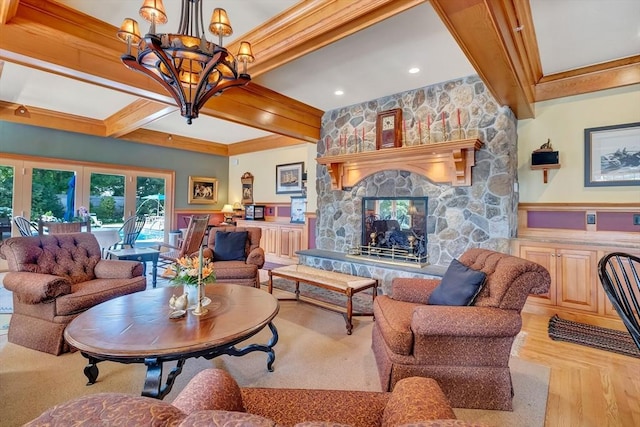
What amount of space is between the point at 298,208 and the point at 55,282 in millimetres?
4514

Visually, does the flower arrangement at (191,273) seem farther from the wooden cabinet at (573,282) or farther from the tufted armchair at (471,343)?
the wooden cabinet at (573,282)

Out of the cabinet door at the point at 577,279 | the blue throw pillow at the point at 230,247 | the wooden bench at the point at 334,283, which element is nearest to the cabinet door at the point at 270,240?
the blue throw pillow at the point at 230,247

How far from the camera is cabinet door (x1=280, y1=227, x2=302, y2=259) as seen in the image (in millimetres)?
6410

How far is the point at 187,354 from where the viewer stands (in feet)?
5.43

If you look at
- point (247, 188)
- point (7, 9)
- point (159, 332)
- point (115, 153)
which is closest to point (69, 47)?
point (7, 9)

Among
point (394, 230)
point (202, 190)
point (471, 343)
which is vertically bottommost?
point (471, 343)

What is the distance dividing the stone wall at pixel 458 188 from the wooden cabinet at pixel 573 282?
382 millimetres

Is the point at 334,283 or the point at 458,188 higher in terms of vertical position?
the point at 458,188

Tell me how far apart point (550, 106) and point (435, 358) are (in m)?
3.60

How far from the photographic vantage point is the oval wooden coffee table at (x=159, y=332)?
1.62 meters

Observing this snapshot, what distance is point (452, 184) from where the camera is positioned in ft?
13.1

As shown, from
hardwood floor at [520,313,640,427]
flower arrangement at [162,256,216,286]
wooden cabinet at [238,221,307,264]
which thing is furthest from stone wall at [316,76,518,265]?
flower arrangement at [162,256,216,286]

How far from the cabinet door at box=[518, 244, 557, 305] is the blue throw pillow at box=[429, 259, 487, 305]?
1.83 metres

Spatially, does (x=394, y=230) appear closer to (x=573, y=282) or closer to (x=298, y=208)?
(x=573, y=282)
